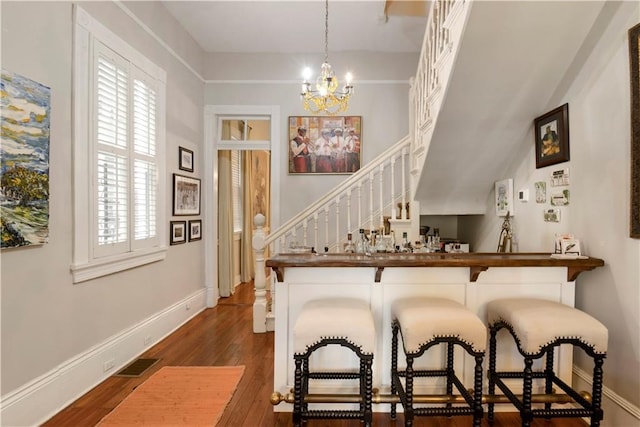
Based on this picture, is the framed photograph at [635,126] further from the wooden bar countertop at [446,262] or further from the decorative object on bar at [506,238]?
the decorative object on bar at [506,238]

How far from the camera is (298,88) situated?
4.80 m

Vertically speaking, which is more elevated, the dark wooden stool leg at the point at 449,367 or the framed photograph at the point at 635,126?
the framed photograph at the point at 635,126

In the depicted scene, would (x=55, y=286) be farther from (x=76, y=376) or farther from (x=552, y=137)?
(x=552, y=137)

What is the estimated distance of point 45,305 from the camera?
7.11 ft

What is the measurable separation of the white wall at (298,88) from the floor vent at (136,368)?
2776 millimetres

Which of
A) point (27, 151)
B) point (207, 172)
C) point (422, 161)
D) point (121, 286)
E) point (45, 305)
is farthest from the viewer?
point (207, 172)

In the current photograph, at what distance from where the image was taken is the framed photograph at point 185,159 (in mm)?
3966

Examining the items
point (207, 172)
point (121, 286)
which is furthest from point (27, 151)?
point (207, 172)

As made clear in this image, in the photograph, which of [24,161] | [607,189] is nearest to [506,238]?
[607,189]

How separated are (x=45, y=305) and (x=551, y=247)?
144 inches

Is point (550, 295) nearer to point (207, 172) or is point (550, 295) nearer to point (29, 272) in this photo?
point (29, 272)

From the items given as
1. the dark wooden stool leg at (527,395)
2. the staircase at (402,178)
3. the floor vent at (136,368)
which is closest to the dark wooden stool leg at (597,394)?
the dark wooden stool leg at (527,395)

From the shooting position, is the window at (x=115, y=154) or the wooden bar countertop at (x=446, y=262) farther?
the window at (x=115, y=154)

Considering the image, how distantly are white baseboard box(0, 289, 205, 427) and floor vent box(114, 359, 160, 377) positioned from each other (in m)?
0.05
